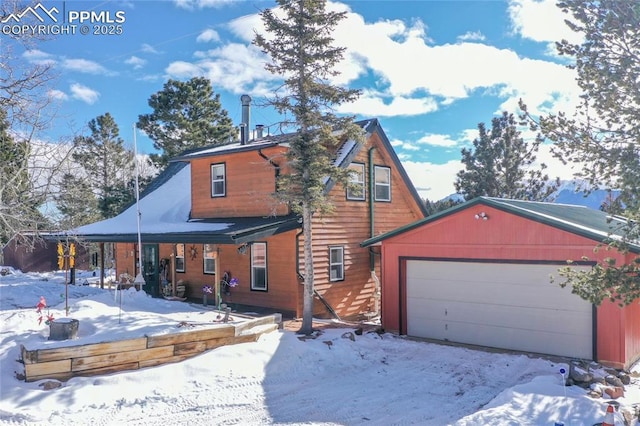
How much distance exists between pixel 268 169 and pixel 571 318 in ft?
30.4

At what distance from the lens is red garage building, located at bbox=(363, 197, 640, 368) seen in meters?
9.36

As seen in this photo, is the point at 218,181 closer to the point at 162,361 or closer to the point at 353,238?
the point at 353,238

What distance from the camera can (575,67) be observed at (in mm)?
6805

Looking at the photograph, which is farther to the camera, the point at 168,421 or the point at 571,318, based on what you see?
the point at 571,318

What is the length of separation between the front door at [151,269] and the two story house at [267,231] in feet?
0.13

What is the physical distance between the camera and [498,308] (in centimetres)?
1070

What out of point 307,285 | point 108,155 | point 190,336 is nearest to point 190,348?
point 190,336

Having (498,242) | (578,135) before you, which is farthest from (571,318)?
(578,135)

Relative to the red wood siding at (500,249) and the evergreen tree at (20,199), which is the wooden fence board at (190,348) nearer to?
the evergreen tree at (20,199)

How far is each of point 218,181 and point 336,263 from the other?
5.15 meters

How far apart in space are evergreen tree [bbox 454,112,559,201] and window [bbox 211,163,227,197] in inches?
539

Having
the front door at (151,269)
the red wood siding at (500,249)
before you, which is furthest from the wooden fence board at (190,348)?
the front door at (151,269)

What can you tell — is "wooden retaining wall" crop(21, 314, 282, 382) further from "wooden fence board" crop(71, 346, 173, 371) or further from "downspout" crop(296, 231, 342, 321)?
"downspout" crop(296, 231, 342, 321)

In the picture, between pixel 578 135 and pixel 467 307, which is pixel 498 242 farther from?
pixel 578 135
